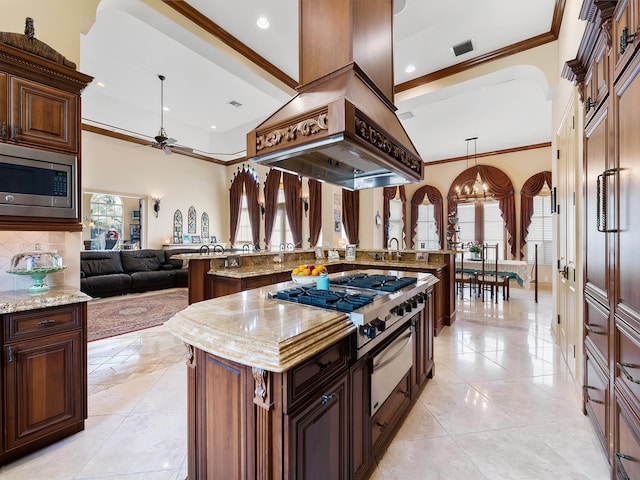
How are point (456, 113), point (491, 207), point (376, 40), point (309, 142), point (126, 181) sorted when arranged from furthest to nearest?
point (491, 207), point (126, 181), point (456, 113), point (376, 40), point (309, 142)

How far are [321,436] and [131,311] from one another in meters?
4.99

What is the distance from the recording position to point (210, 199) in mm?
9273

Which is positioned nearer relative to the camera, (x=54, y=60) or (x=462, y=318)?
(x=54, y=60)

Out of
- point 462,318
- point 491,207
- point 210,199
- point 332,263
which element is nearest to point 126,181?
point 210,199

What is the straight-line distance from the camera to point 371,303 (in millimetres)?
1527

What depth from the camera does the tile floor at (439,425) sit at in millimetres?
1637

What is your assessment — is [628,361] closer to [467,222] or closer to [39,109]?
[39,109]

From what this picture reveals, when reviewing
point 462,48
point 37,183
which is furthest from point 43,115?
point 462,48

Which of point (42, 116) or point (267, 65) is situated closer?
point (42, 116)

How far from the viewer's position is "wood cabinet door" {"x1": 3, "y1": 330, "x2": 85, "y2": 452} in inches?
63.1

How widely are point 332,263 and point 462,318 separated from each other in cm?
224

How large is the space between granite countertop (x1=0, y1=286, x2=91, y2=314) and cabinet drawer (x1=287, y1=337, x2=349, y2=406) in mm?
1627

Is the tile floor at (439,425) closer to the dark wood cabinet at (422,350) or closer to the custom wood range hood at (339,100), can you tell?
the dark wood cabinet at (422,350)

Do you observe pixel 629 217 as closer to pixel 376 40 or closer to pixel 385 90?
pixel 385 90
